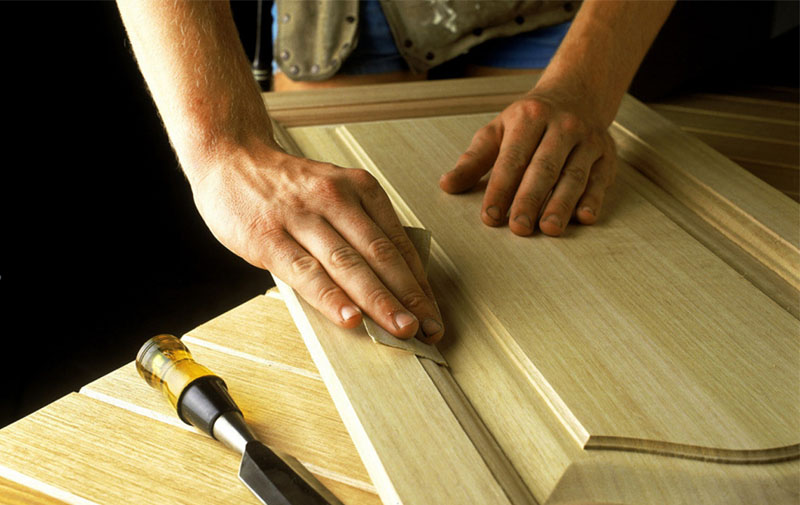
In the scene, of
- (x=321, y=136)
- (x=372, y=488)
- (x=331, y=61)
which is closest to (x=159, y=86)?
(x=321, y=136)

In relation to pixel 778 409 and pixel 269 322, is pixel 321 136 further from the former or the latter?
pixel 778 409

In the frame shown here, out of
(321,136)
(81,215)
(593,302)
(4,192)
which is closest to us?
(593,302)

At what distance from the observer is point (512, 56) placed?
1.67 meters

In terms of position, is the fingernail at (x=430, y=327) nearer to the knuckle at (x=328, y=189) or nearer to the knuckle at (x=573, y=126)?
the knuckle at (x=328, y=189)

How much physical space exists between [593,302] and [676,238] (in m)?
0.22

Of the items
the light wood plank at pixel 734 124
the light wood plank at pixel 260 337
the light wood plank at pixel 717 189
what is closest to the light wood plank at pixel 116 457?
the light wood plank at pixel 260 337

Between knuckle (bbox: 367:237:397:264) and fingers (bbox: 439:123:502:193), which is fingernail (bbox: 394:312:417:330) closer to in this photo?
knuckle (bbox: 367:237:397:264)

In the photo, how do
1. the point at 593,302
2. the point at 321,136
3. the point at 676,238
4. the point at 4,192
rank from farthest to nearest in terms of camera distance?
1. the point at 4,192
2. the point at 321,136
3. the point at 676,238
4. the point at 593,302

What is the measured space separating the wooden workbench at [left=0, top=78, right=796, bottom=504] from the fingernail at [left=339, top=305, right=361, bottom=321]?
0.10 m

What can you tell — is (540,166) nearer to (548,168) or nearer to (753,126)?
(548,168)

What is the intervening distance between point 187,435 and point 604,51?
3.11 feet

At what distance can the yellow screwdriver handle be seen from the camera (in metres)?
0.77

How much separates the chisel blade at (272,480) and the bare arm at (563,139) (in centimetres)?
44

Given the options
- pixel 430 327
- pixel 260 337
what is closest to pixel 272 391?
pixel 260 337
